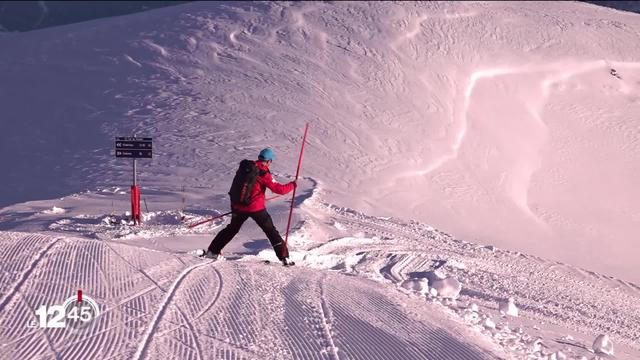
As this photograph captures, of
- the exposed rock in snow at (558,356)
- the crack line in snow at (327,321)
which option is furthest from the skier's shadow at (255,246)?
the exposed rock in snow at (558,356)

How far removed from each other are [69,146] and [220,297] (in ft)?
42.9

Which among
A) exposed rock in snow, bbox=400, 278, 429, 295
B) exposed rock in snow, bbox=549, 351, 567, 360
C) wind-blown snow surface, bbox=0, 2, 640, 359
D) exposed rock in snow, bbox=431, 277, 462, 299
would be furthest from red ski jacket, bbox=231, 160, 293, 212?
exposed rock in snow, bbox=549, 351, 567, 360

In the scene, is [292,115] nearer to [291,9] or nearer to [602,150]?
[291,9]

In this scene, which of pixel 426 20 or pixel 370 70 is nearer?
pixel 370 70

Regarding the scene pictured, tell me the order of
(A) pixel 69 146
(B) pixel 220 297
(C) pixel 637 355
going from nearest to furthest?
(B) pixel 220 297 → (C) pixel 637 355 → (A) pixel 69 146

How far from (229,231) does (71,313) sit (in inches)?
120

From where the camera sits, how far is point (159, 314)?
634 cm

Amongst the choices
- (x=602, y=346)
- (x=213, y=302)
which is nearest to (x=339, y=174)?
(x=602, y=346)

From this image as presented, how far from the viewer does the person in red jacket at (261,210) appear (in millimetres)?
8641

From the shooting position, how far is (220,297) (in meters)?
7.08

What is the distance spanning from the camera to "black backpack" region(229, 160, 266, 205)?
8.42m

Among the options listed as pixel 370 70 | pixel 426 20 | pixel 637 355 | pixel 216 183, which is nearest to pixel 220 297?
pixel 637 355

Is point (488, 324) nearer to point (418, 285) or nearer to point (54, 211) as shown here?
point (418, 285)

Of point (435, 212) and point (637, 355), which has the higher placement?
point (637, 355)
